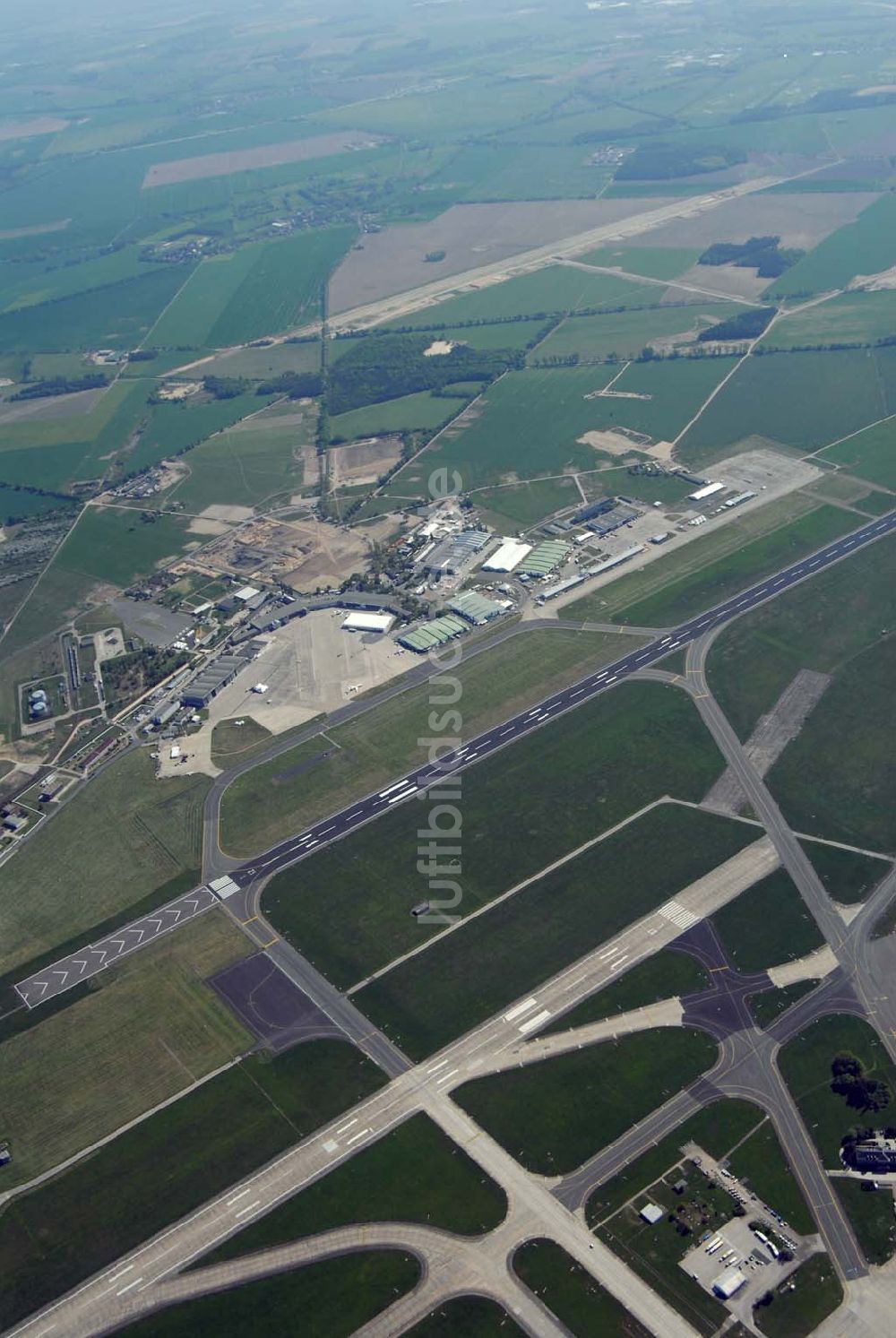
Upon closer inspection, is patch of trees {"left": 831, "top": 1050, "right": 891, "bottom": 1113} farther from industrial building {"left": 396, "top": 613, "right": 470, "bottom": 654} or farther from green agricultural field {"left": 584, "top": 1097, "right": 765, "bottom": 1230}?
industrial building {"left": 396, "top": 613, "right": 470, "bottom": 654}

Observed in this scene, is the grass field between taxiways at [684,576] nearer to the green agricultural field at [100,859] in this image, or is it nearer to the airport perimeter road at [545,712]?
the airport perimeter road at [545,712]

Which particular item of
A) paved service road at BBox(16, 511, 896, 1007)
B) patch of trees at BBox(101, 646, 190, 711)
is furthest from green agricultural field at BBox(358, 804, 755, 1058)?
patch of trees at BBox(101, 646, 190, 711)

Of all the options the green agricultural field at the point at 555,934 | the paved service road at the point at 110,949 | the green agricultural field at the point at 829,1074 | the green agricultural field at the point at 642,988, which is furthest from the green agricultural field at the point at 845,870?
the paved service road at the point at 110,949

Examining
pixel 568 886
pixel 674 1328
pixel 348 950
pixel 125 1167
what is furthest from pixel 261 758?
pixel 674 1328

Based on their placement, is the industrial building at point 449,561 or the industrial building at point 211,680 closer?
the industrial building at point 211,680

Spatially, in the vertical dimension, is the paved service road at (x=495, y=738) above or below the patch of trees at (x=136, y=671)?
below

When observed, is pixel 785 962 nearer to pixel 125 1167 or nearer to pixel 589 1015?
pixel 589 1015
